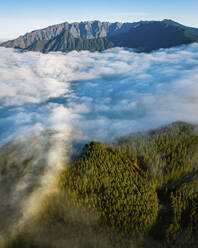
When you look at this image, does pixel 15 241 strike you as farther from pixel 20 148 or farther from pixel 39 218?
pixel 20 148

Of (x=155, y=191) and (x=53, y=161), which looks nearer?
(x=155, y=191)

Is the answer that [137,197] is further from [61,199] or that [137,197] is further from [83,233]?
[61,199]

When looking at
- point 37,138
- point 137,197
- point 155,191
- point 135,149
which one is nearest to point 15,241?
point 137,197

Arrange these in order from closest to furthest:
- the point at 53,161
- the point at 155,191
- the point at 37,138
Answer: the point at 155,191 < the point at 53,161 < the point at 37,138

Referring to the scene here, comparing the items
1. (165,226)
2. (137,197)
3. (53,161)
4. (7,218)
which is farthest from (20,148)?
(165,226)

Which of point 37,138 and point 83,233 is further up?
point 83,233

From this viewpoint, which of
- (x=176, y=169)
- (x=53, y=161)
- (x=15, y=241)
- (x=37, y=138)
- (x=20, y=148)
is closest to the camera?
(x=15, y=241)
